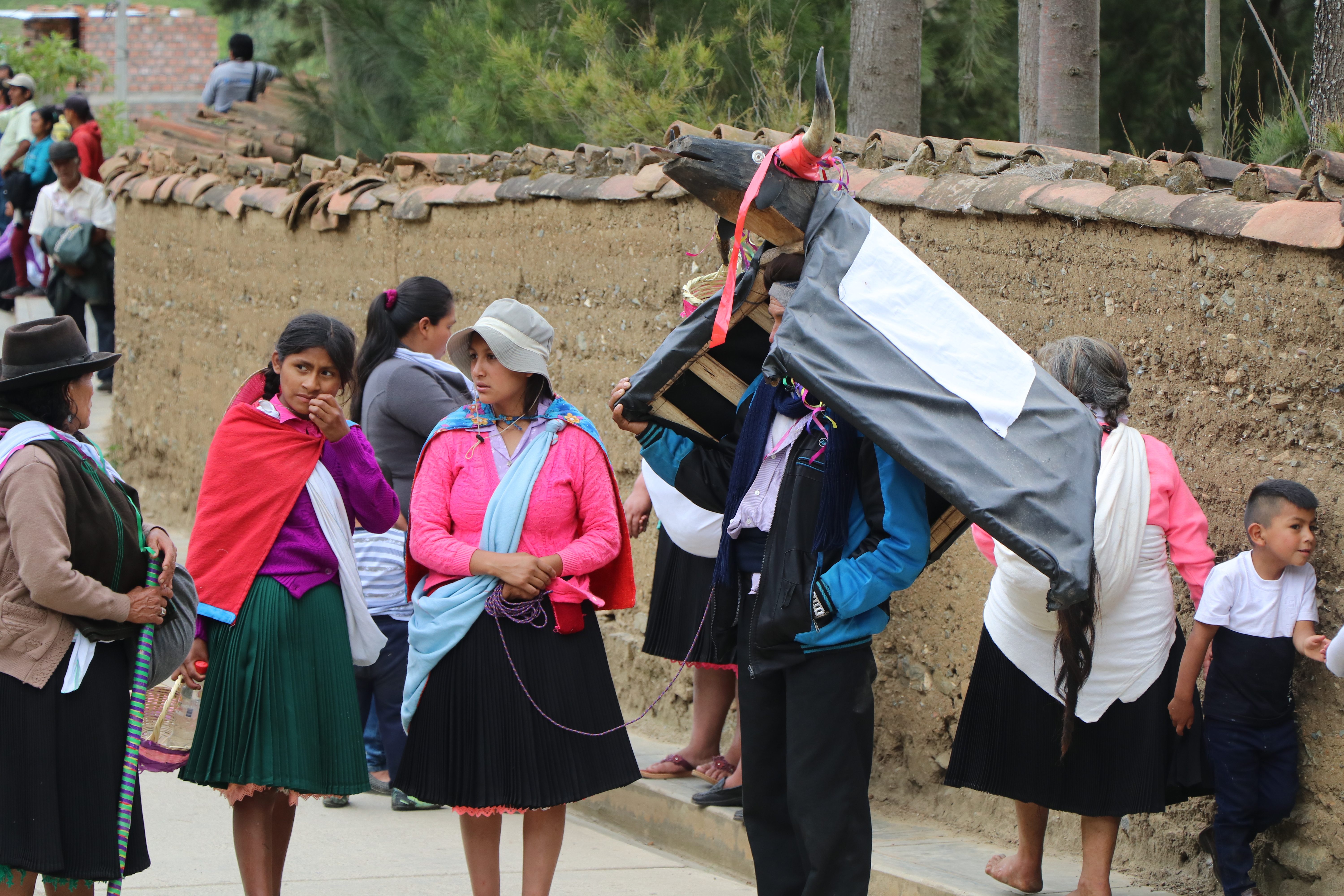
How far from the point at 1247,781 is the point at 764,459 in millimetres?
1512

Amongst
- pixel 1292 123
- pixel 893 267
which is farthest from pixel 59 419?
pixel 1292 123

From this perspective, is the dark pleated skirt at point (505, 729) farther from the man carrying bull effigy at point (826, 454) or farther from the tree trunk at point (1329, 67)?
the tree trunk at point (1329, 67)

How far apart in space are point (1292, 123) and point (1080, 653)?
8.45ft

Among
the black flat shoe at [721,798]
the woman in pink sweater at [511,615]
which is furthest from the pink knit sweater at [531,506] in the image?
the black flat shoe at [721,798]

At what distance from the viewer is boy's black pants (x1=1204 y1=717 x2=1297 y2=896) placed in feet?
12.3

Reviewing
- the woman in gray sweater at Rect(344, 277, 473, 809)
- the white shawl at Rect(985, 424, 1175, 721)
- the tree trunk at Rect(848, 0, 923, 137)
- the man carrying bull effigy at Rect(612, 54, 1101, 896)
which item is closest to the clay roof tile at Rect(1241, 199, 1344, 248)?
the white shawl at Rect(985, 424, 1175, 721)

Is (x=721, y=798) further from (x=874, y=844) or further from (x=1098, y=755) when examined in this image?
(x=1098, y=755)

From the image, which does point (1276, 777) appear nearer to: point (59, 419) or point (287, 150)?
point (59, 419)

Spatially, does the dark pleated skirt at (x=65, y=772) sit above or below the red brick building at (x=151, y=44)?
below

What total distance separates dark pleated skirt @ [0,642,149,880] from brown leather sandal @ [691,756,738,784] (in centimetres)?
227

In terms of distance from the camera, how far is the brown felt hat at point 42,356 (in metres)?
3.71

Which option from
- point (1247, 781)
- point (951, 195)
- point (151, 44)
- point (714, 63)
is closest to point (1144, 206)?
point (951, 195)

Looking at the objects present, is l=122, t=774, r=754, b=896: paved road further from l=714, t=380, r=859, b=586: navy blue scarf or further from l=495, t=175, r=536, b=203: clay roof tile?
l=495, t=175, r=536, b=203: clay roof tile

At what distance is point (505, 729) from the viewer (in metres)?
4.04
